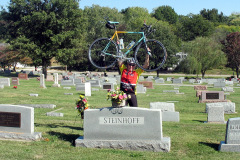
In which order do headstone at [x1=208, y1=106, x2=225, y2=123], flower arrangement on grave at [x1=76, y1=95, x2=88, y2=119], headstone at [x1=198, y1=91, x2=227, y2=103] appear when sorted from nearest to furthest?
flower arrangement on grave at [x1=76, y1=95, x2=88, y2=119] → headstone at [x1=208, y1=106, x2=225, y2=123] → headstone at [x1=198, y1=91, x2=227, y2=103]

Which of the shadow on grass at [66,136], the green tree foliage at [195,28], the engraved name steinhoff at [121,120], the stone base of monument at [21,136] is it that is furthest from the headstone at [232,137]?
the green tree foliage at [195,28]

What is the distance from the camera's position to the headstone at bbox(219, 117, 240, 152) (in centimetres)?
840

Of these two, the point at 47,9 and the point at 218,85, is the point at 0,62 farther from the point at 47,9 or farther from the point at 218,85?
the point at 218,85

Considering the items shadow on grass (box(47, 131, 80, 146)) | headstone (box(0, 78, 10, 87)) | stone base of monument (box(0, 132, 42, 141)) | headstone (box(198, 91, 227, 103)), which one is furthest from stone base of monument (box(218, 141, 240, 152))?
headstone (box(0, 78, 10, 87))

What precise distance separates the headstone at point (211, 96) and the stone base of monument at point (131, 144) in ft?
53.8

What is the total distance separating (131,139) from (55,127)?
3409 mm

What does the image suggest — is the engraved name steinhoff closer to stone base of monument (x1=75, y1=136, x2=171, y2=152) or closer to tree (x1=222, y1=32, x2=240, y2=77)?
stone base of monument (x1=75, y1=136, x2=171, y2=152)

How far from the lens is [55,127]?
11.1 m

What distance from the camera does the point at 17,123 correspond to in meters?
9.41

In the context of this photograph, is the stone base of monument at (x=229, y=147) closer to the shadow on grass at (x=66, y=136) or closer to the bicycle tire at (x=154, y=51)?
the bicycle tire at (x=154, y=51)

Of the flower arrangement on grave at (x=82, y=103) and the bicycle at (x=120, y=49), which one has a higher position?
the bicycle at (x=120, y=49)

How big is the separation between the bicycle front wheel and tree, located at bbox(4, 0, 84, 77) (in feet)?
134

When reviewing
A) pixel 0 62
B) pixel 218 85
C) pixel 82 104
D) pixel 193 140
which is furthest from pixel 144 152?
pixel 0 62

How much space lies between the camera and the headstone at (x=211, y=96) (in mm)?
24266
